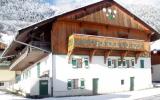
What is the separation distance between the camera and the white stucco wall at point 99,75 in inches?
1521

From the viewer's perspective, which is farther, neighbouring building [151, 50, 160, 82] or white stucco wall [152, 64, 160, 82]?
neighbouring building [151, 50, 160, 82]

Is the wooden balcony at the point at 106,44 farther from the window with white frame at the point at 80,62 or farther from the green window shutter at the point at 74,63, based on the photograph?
the green window shutter at the point at 74,63

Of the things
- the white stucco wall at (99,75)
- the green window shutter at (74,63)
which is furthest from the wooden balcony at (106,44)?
the white stucco wall at (99,75)

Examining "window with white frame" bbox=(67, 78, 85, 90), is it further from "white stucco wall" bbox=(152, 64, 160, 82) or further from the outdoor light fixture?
"white stucco wall" bbox=(152, 64, 160, 82)

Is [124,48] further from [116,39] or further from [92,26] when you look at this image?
[92,26]

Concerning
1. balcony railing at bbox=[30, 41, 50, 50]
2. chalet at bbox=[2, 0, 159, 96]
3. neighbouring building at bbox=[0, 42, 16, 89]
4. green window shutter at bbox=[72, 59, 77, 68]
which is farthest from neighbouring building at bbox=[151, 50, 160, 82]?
balcony railing at bbox=[30, 41, 50, 50]

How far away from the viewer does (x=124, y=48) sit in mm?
43094

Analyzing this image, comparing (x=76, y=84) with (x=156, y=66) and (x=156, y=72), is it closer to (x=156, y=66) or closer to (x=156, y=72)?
(x=156, y=66)

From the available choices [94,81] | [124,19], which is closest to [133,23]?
[124,19]

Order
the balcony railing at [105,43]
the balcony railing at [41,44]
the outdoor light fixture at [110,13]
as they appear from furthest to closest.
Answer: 1. the outdoor light fixture at [110,13]
2. the balcony railing at [105,43]
3. the balcony railing at [41,44]

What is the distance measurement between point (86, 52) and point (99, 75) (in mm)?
3517

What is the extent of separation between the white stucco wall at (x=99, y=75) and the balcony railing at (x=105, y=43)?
2.06m

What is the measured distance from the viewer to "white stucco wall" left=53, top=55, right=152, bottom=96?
38625mm

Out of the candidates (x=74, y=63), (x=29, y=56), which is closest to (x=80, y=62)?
(x=74, y=63)
